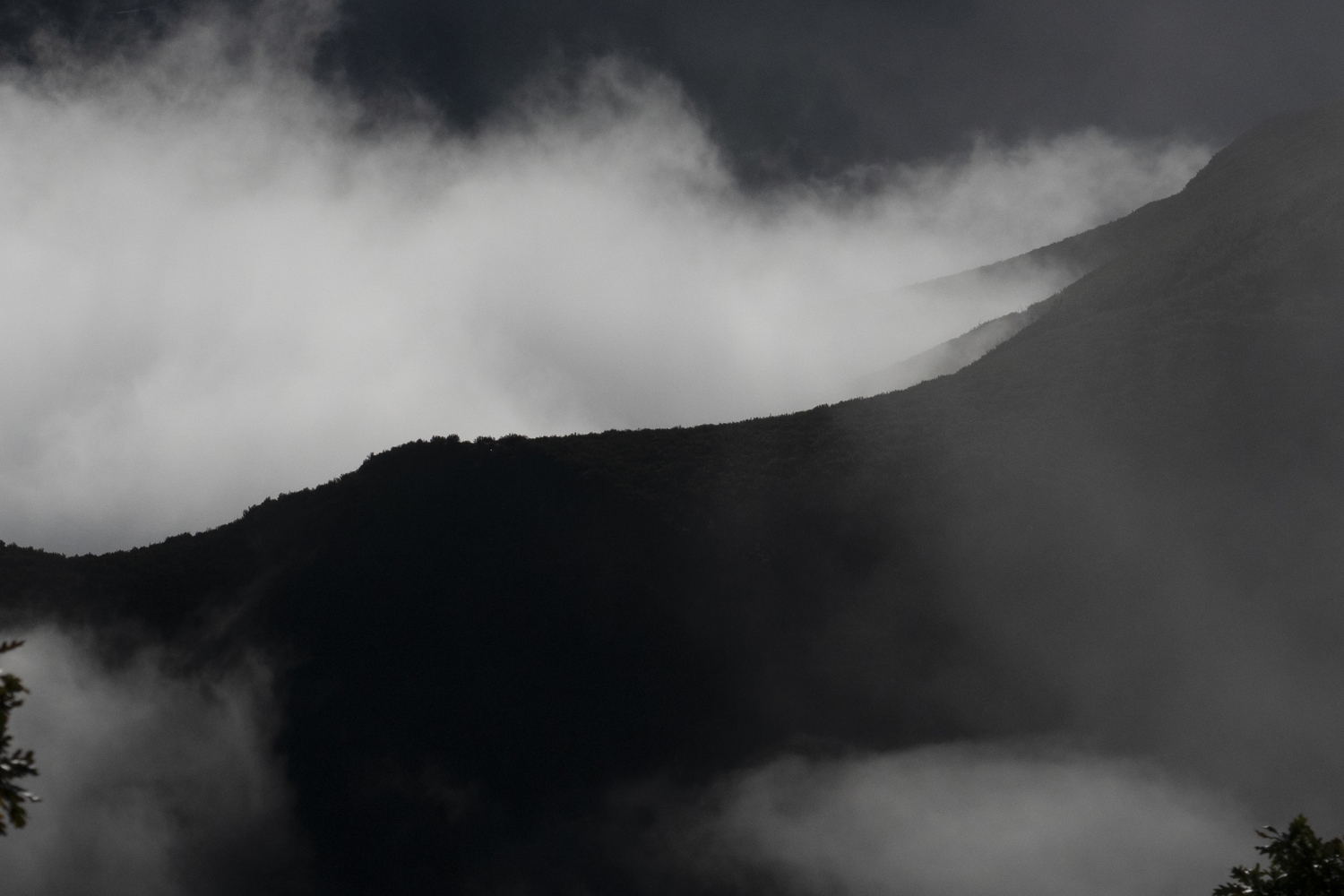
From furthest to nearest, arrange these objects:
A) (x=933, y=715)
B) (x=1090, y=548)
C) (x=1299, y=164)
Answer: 1. (x=1299, y=164)
2. (x=1090, y=548)
3. (x=933, y=715)

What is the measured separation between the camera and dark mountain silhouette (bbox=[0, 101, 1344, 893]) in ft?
246

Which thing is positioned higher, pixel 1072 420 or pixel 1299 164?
pixel 1299 164

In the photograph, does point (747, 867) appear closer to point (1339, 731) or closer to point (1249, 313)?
point (1339, 731)

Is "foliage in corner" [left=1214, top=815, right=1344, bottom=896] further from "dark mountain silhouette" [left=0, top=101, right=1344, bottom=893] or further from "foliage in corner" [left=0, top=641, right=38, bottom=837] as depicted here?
"dark mountain silhouette" [left=0, top=101, right=1344, bottom=893]

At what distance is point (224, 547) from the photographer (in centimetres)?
9469

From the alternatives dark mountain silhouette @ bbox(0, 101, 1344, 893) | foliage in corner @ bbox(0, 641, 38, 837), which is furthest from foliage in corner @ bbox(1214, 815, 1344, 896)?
dark mountain silhouette @ bbox(0, 101, 1344, 893)

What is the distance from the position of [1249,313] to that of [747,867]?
64882 mm

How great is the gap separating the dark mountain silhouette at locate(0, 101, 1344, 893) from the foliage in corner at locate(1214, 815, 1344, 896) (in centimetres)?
4827

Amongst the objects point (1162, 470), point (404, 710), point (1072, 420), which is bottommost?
→ point (404, 710)

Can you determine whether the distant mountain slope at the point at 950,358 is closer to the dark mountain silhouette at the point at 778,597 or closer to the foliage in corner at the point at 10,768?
the dark mountain silhouette at the point at 778,597

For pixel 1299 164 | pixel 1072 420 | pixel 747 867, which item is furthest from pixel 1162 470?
pixel 1299 164

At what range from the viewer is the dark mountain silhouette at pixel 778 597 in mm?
74875

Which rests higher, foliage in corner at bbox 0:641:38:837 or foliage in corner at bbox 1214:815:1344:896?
foliage in corner at bbox 0:641:38:837

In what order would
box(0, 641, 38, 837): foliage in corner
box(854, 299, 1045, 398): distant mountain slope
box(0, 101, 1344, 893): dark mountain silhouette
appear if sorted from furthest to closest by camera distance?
box(854, 299, 1045, 398): distant mountain slope
box(0, 101, 1344, 893): dark mountain silhouette
box(0, 641, 38, 837): foliage in corner
